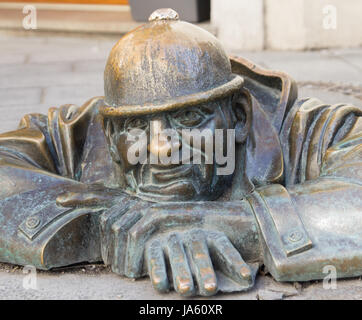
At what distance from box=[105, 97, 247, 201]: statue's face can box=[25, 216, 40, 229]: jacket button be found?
425 millimetres

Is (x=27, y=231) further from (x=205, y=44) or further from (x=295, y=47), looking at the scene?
(x=295, y=47)

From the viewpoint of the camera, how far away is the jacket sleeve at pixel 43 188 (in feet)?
9.45

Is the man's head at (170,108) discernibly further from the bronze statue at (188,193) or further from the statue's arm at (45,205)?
the statue's arm at (45,205)

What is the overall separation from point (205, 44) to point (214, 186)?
609 millimetres

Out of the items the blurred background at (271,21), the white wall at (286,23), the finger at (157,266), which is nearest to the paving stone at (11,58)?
the blurred background at (271,21)

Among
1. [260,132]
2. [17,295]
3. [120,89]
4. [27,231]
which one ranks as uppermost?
[120,89]

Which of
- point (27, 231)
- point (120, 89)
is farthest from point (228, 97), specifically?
point (27, 231)

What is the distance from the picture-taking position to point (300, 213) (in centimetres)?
274

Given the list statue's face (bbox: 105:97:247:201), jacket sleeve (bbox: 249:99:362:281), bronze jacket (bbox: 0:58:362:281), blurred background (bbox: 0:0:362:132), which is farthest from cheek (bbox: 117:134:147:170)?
blurred background (bbox: 0:0:362:132)

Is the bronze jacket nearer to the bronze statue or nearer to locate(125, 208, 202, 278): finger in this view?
the bronze statue

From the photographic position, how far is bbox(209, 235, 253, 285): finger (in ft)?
8.45

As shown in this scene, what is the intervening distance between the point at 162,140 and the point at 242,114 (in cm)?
51
